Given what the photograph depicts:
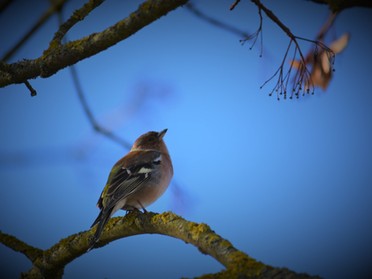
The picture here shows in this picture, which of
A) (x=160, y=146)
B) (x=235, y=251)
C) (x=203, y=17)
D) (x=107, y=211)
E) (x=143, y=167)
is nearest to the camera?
(x=235, y=251)

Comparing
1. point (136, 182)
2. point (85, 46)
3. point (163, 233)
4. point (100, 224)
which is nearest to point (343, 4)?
point (85, 46)

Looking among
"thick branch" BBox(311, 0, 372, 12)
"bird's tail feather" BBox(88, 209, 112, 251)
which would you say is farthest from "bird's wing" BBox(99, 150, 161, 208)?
"thick branch" BBox(311, 0, 372, 12)

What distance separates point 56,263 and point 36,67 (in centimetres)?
162

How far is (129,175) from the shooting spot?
183 inches

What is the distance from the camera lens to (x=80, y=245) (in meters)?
3.36

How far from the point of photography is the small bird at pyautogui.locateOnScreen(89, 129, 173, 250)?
13.7 ft

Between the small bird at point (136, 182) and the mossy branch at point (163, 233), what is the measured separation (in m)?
0.32

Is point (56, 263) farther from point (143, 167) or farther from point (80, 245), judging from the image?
point (143, 167)

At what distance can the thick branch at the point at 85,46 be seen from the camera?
8.09 ft

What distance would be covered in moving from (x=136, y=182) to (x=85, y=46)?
2.14 meters

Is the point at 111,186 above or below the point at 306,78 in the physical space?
below

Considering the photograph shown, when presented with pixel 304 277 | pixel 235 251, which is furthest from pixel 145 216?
pixel 304 277

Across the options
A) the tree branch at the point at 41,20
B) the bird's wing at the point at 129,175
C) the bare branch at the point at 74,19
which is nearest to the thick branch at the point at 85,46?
the bare branch at the point at 74,19

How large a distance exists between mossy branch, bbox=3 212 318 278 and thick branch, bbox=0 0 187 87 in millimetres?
1255
